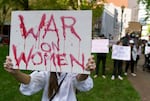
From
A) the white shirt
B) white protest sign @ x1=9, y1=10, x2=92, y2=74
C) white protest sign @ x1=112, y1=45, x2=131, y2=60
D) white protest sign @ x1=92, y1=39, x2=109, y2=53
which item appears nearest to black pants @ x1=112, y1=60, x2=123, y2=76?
white protest sign @ x1=112, y1=45, x2=131, y2=60

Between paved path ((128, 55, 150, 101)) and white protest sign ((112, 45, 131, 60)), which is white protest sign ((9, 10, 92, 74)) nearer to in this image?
paved path ((128, 55, 150, 101))

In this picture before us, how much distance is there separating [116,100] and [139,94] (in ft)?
4.82

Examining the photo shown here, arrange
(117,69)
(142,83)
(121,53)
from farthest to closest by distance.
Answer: (121,53)
(117,69)
(142,83)

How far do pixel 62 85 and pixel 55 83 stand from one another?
2.6 inches

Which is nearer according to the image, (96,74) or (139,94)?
(139,94)

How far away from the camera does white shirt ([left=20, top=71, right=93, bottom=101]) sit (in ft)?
13.1

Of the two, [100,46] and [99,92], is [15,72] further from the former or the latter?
[100,46]

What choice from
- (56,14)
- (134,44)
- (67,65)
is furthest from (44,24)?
(134,44)

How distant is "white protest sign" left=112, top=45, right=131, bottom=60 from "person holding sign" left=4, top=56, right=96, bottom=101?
12.4 meters

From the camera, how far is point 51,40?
392cm

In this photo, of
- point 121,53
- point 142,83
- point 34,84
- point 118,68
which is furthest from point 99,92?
point 34,84

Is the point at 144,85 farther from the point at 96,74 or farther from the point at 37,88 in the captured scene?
the point at 37,88

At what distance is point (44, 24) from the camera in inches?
155

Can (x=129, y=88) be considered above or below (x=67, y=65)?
below
